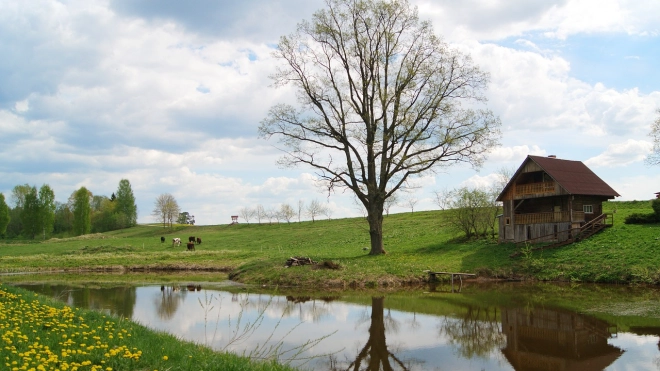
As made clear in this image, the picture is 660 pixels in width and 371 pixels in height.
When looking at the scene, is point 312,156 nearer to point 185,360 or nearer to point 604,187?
point 604,187

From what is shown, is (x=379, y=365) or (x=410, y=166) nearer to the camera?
(x=379, y=365)

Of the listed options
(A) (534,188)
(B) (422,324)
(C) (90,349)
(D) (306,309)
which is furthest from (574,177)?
(C) (90,349)

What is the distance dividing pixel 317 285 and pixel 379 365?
15.6m

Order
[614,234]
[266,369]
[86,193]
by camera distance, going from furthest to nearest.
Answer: [86,193] → [614,234] → [266,369]

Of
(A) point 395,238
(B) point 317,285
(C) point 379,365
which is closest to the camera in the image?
(C) point 379,365

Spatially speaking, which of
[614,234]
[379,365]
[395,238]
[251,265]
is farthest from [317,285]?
[395,238]

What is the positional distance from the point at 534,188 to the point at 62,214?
118 metres

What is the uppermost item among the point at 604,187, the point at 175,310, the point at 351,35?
the point at 351,35

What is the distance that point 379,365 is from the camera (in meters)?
12.4

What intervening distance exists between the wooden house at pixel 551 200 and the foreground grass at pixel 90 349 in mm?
31297

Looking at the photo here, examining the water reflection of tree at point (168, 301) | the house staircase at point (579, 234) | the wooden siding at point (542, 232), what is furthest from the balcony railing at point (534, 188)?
the water reflection of tree at point (168, 301)

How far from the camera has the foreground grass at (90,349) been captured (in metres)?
8.16

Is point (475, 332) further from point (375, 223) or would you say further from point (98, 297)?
point (375, 223)

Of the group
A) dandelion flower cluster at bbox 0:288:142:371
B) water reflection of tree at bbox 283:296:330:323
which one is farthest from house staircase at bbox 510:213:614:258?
dandelion flower cluster at bbox 0:288:142:371
